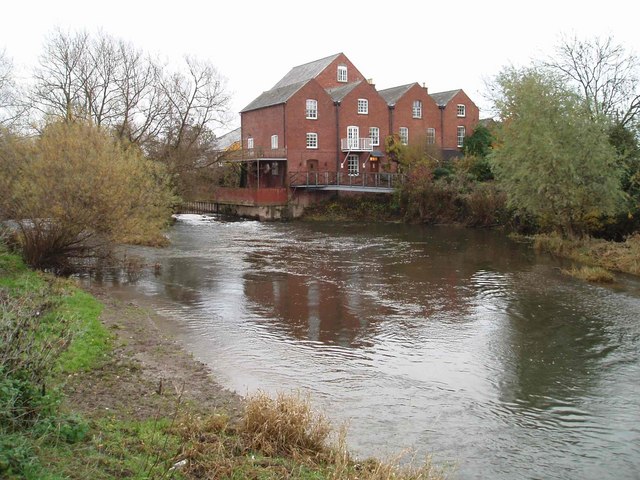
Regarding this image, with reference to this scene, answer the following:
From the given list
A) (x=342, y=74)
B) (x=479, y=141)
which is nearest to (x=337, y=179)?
(x=479, y=141)

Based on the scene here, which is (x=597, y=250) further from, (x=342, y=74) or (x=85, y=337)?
(x=342, y=74)

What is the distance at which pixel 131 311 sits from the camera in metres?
15.5

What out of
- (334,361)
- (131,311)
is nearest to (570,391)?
(334,361)

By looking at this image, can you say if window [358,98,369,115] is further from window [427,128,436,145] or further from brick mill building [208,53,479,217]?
window [427,128,436,145]

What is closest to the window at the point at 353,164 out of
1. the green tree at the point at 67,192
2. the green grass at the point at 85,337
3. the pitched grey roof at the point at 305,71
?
the pitched grey roof at the point at 305,71

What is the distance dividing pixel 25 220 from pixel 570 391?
630 inches

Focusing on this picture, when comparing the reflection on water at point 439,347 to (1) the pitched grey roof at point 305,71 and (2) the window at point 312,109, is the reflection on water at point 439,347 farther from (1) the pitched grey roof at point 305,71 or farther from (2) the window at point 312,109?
(1) the pitched grey roof at point 305,71

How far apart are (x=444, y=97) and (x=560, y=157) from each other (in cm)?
3477

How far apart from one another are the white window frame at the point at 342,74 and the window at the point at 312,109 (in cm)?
791

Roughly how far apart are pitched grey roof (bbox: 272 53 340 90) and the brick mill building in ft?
0.47

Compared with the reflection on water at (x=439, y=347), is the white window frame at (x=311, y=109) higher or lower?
higher

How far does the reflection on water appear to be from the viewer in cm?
869

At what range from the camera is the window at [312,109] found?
5150cm

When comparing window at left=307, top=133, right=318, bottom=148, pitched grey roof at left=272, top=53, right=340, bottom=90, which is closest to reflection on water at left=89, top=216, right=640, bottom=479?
window at left=307, top=133, right=318, bottom=148
